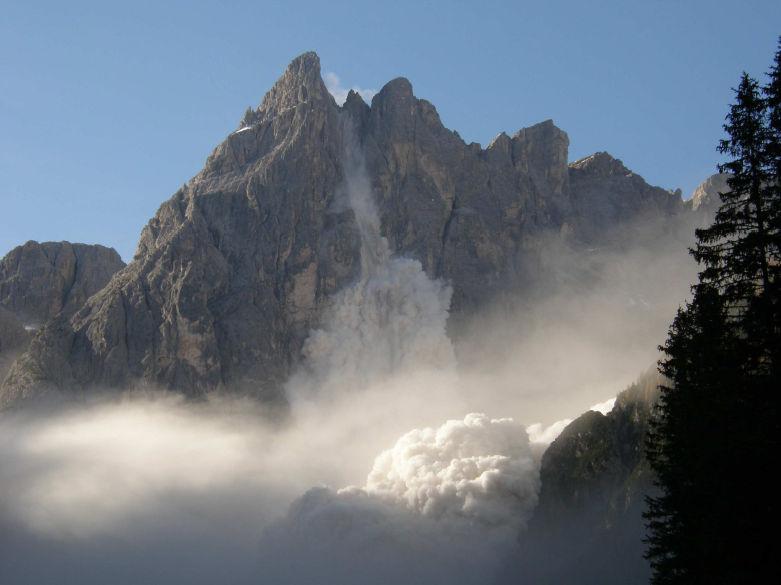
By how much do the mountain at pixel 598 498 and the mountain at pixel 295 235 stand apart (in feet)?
142

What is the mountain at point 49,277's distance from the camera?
521ft

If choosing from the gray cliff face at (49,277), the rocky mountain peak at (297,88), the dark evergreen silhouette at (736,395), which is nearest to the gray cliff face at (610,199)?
the rocky mountain peak at (297,88)

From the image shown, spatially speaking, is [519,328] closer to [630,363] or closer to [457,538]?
[630,363]

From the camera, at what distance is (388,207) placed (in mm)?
136000

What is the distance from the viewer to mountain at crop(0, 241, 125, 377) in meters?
159

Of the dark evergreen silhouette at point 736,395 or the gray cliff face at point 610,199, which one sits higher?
the gray cliff face at point 610,199

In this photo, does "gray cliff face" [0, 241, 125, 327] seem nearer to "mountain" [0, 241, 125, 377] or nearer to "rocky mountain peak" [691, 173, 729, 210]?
"mountain" [0, 241, 125, 377]

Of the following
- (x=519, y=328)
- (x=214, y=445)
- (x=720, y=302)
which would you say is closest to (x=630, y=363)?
(x=519, y=328)

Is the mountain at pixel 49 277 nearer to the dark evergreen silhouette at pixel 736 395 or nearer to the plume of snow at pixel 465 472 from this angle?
the plume of snow at pixel 465 472

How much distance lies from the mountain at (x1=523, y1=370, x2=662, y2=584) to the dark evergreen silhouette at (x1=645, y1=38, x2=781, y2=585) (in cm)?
2864

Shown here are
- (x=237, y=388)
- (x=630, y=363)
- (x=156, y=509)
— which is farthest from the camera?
(x=630, y=363)

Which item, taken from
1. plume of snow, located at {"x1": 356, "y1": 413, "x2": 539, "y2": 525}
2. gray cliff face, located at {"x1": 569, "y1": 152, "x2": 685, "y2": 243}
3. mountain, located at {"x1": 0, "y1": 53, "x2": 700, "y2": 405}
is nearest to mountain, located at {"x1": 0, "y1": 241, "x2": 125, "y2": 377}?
mountain, located at {"x1": 0, "y1": 53, "x2": 700, "y2": 405}

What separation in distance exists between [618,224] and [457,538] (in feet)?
200

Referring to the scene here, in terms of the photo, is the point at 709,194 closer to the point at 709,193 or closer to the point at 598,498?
the point at 709,193
